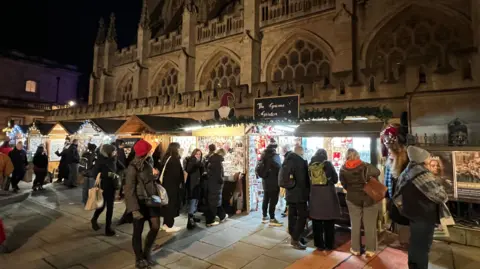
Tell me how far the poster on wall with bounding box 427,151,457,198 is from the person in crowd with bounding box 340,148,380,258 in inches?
74.5

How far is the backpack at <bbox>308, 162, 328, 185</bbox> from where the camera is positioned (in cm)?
402

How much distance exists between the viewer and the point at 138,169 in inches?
135

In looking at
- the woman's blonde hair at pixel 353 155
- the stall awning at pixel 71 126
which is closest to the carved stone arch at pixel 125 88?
the stall awning at pixel 71 126

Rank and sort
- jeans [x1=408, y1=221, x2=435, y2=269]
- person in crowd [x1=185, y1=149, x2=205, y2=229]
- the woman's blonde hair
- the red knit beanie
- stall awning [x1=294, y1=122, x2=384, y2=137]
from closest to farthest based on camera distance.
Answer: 1. jeans [x1=408, y1=221, x2=435, y2=269]
2. the red knit beanie
3. the woman's blonde hair
4. stall awning [x1=294, y1=122, x2=384, y2=137]
5. person in crowd [x1=185, y1=149, x2=205, y2=229]

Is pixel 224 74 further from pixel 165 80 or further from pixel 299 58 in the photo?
pixel 165 80

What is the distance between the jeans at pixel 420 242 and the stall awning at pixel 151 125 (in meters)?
6.24

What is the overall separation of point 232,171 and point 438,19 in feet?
30.9

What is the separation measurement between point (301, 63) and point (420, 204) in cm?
984

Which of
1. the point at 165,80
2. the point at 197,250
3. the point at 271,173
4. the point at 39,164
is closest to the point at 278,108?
the point at 271,173

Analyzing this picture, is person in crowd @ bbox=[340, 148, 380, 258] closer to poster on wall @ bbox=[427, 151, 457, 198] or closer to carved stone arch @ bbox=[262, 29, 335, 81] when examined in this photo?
poster on wall @ bbox=[427, 151, 457, 198]

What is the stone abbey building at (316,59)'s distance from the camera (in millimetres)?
6191

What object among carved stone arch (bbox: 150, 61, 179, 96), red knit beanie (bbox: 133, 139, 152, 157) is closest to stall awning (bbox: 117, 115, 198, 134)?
red knit beanie (bbox: 133, 139, 152, 157)

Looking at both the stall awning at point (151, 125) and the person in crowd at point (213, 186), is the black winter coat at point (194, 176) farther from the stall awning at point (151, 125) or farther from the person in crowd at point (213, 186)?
the stall awning at point (151, 125)

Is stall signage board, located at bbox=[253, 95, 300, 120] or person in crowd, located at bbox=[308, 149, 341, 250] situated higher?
stall signage board, located at bbox=[253, 95, 300, 120]
